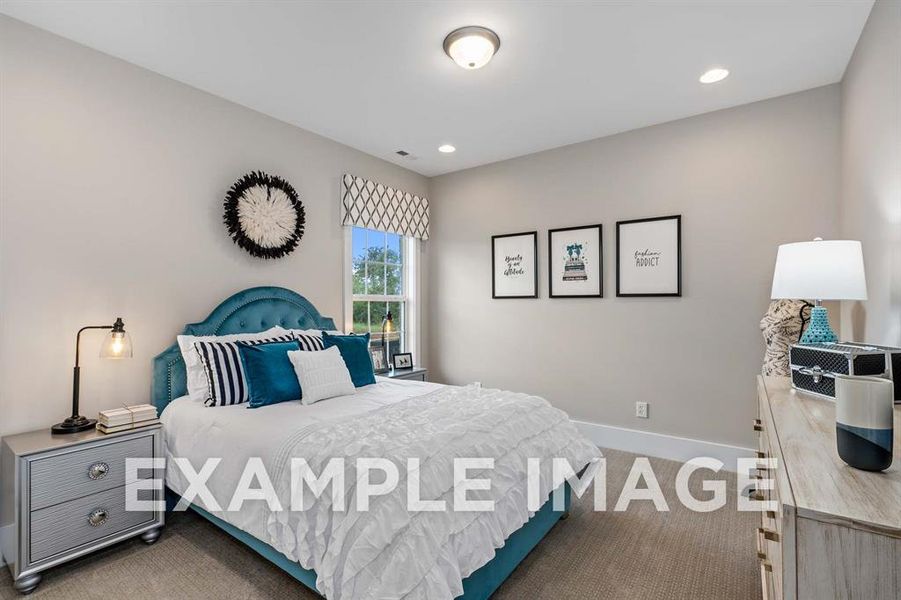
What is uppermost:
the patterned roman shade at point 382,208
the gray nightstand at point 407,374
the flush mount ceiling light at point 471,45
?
the flush mount ceiling light at point 471,45

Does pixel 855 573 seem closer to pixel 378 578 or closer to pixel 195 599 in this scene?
pixel 378 578

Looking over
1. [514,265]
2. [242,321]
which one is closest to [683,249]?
[514,265]

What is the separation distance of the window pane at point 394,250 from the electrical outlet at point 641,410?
2675 mm

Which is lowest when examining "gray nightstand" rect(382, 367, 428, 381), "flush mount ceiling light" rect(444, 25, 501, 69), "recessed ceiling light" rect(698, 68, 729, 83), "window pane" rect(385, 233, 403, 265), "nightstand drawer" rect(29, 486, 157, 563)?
Answer: "nightstand drawer" rect(29, 486, 157, 563)

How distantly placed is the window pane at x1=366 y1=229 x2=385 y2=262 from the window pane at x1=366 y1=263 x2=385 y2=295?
0.25 feet

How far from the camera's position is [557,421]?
247 cm

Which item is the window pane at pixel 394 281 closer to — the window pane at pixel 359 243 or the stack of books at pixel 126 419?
the window pane at pixel 359 243

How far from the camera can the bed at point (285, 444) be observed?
5.35 feet

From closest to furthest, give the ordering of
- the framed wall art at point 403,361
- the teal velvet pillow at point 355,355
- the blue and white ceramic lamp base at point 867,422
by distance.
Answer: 1. the blue and white ceramic lamp base at point 867,422
2. the teal velvet pillow at point 355,355
3. the framed wall art at point 403,361

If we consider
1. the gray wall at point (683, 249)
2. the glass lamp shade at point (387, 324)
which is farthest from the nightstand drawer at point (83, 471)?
the gray wall at point (683, 249)

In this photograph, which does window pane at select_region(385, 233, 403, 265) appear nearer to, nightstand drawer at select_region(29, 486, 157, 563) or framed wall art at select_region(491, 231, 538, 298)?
framed wall art at select_region(491, 231, 538, 298)

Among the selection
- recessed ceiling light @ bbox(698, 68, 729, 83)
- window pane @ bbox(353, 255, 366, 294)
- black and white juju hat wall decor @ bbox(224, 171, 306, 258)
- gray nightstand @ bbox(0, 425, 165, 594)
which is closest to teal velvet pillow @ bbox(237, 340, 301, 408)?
gray nightstand @ bbox(0, 425, 165, 594)

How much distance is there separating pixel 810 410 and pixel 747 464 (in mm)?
2084

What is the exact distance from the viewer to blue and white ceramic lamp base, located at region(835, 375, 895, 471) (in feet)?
2.95
